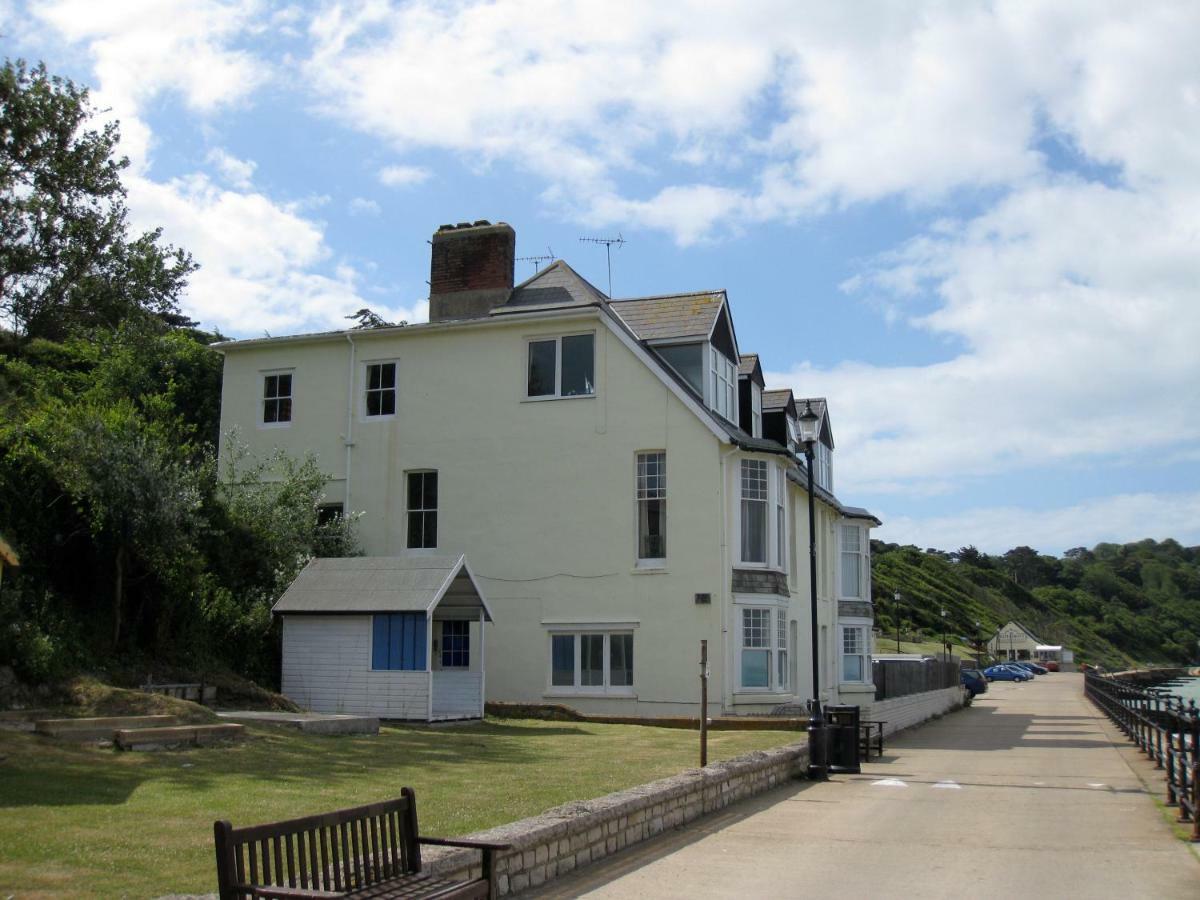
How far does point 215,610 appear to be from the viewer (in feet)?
78.9

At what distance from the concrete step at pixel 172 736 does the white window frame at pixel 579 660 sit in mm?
12756

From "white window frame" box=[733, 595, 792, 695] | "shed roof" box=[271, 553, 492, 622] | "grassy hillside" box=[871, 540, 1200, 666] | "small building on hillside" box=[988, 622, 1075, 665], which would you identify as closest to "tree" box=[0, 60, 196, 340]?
"shed roof" box=[271, 553, 492, 622]

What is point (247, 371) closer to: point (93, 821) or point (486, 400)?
point (486, 400)

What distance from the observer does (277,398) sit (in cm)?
3216

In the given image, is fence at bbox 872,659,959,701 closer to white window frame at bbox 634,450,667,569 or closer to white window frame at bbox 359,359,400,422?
white window frame at bbox 634,450,667,569

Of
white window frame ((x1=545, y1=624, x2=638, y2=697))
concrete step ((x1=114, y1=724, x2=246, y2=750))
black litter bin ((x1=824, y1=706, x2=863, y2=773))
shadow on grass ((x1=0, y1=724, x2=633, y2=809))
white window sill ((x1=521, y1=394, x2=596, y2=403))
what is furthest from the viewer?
white window sill ((x1=521, y1=394, x2=596, y2=403))

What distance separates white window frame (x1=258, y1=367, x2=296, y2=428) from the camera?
31828mm

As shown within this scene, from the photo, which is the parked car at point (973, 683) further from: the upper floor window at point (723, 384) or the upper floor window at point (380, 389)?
the upper floor window at point (380, 389)

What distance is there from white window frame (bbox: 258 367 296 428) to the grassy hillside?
2332 inches

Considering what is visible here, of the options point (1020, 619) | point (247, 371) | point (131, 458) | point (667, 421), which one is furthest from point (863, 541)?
point (1020, 619)

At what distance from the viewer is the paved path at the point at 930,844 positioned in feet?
31.8

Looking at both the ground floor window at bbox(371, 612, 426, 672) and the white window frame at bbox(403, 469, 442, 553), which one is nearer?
the ground floor window at bbox(371, 612, 426, 672)

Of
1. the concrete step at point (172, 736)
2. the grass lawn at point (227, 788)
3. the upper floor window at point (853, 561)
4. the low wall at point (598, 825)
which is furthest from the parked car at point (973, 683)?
the concrete step at point (172, 736)

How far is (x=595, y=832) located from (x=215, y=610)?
15773mm
